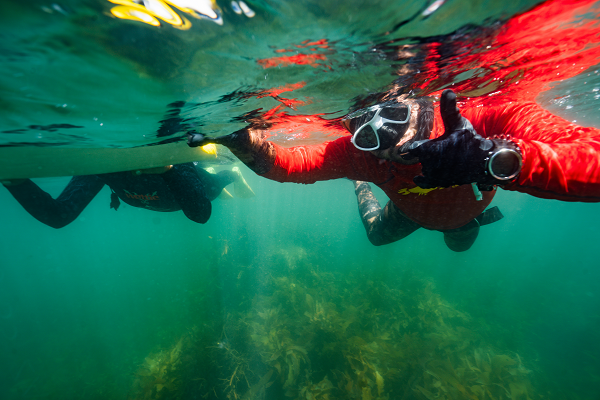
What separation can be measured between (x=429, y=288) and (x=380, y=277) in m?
2.92

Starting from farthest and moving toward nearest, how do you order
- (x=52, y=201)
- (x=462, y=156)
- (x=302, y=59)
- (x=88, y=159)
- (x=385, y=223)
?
(x=88, y=159) < (x=385, y=223) < (x=52, y=201) < (x=302, y=59) < (x=462, y=156)

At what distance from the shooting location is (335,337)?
745 centimetres

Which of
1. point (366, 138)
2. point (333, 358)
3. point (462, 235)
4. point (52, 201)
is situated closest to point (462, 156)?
point (366, 138)

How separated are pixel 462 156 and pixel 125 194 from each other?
7402mm

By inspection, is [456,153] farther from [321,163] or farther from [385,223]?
[385,223]

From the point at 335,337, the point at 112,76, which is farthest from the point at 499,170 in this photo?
the point at 335,337

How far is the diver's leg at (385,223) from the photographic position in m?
4.61

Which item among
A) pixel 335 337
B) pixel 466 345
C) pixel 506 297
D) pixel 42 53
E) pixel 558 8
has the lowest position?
pixel 506 297

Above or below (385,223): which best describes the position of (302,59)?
above

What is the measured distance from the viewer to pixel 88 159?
5.41 m

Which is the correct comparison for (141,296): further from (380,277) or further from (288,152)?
(288,152)

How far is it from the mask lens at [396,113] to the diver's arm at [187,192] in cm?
450

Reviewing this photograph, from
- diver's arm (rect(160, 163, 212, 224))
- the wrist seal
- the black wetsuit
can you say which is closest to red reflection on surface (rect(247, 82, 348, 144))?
diver's arm (rect(160, 163, 212, 224))

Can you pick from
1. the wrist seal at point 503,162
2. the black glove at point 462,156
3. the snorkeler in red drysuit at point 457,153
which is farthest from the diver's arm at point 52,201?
the wrist seal at point 503,162
